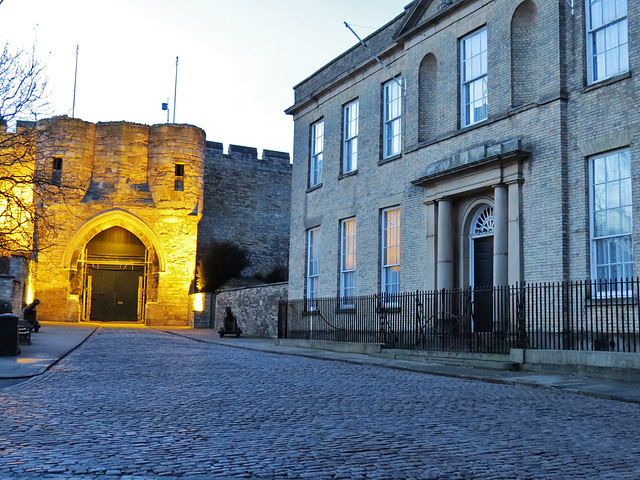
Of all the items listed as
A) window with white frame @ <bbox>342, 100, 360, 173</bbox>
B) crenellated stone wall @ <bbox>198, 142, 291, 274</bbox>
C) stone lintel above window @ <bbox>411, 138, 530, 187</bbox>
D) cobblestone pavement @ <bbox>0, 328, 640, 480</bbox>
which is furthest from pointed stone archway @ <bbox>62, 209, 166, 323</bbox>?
cobblestone pavement @ <bbox>0, 328, 640, 480</bbox>

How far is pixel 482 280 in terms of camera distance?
1728cm

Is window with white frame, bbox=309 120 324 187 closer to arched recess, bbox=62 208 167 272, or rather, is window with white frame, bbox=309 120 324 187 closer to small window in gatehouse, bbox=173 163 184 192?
small window in gatehouse, bbox=173 163 184 192

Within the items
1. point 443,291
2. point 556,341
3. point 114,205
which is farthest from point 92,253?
point 556,341

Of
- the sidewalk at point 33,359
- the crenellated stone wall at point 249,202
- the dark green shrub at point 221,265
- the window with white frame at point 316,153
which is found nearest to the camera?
the sidewalk at point 33,359

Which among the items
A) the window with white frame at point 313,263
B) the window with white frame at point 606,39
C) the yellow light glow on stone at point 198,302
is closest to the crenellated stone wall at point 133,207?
the yellow light glow on stone at point 198,302

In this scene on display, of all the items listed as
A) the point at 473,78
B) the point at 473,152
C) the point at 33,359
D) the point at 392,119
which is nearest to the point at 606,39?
the point at 473,152

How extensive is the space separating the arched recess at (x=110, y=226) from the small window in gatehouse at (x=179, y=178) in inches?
111

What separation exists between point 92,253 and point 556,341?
34.1m

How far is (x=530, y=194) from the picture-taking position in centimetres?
1523

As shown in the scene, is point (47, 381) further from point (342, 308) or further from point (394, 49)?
point (394, 49)

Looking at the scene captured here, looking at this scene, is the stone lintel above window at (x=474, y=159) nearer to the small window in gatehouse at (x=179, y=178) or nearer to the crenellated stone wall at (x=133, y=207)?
the crenellated stone wall at (x=133, y=207)

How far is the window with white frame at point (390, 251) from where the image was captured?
20000 mm

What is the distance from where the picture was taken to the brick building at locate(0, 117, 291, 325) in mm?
40500

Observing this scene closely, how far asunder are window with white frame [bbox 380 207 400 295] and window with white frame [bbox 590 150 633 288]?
681cm
